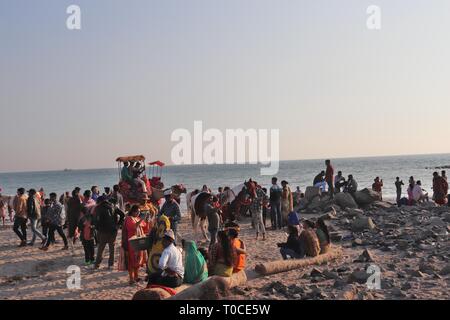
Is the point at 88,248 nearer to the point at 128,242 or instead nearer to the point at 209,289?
the point at 128,242

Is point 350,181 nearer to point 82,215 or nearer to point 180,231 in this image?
point 180,231

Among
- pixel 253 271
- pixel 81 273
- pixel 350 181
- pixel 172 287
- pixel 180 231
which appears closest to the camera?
pixel 172 287

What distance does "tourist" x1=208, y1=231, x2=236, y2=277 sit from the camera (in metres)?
9.16

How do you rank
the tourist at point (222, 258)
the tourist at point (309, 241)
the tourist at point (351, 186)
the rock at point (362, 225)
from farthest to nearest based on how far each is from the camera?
1. the tourist at point (351, 186)
2. the rock at point (362, 225)
3. the tourist at point (309, 241)
4. the tourist at point (222, 258)

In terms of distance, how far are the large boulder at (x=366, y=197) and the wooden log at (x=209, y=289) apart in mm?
15280

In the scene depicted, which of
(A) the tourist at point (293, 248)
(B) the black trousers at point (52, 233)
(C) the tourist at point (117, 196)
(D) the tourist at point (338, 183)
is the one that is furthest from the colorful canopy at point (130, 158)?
(D) the tourist at point (338, 183)

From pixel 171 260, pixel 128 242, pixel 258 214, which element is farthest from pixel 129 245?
pixel 258 214

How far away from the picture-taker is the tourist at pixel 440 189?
2181cm

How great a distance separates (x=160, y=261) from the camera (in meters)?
8.16

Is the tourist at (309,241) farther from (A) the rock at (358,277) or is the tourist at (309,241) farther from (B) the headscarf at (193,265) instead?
(B) the headscarf at (193,265)

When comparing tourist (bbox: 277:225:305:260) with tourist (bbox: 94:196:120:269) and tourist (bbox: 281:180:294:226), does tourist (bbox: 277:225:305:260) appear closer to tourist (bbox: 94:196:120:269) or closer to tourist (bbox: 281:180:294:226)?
tourist (bbox: 94:196:120:269)

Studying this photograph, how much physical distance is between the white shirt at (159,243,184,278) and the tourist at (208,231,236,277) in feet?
3.38
